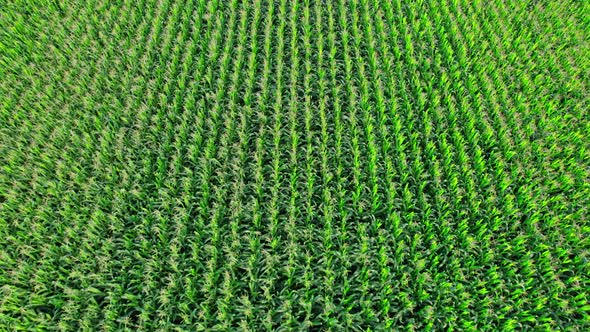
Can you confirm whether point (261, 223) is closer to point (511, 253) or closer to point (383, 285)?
point (383, 285)

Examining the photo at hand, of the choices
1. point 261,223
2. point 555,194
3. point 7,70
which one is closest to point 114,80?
point 7,70

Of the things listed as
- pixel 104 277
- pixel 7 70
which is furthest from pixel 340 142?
pixel 7 70

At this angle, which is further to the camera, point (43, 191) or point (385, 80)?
point (385, 80)

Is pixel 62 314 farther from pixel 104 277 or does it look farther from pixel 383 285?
pixel 383 285

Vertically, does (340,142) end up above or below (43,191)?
above

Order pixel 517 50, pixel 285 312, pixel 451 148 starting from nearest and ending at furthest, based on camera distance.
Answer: pixel 285 312, pixel 451 148, pixel 517 50

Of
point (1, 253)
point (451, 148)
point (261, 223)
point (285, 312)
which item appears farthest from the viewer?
point (451, 148)

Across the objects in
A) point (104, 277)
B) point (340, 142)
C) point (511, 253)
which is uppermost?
point (340, 142)
